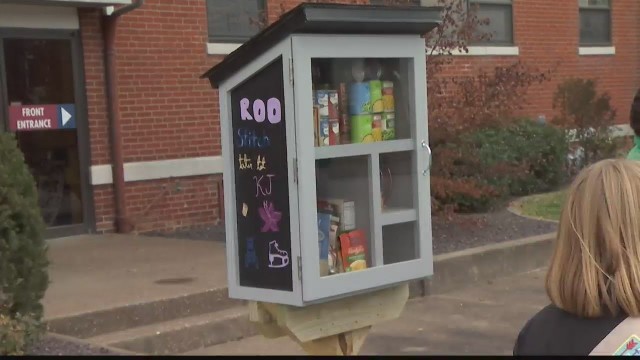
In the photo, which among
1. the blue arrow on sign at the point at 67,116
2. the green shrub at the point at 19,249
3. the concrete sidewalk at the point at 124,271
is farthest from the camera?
the blue arrow on sign at the point at 67,116

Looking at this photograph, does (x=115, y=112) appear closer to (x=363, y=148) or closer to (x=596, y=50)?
(x=363, y=148)

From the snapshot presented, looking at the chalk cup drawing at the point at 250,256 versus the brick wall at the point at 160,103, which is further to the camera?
the brick wall at the point at 160,103

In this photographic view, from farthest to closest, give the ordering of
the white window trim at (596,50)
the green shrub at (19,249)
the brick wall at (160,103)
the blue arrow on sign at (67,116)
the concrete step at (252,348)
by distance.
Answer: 1. the white window trim at (596,50)
2. the brick wall at (160,103)
3. the blue arrow on sign at (67,116)
4. the concrete step at (252,348)
5. the green shrub at (19,249)

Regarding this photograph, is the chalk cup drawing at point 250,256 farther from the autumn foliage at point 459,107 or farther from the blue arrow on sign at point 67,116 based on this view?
the blue arrow on sign at point 67,116

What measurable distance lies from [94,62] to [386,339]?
16.6ft

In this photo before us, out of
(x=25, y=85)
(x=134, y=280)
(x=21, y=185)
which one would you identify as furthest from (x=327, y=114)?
(x=25, y=85)

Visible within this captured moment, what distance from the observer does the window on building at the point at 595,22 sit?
16.8m

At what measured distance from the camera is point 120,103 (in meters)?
10.3

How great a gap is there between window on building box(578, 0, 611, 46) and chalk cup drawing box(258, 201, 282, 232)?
1370 centimetres

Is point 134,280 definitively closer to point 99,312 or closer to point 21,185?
point 99,312

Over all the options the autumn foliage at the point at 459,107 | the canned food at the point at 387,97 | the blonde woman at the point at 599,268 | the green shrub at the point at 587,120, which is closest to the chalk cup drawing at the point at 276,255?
the canned food at the point at 387,97

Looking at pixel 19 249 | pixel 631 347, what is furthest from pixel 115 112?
pixel 631 347

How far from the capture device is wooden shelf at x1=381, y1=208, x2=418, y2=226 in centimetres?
448

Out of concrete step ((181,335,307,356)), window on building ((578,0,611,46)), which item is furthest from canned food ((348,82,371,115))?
window on building ((578,0,611,46))
